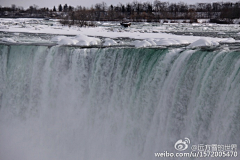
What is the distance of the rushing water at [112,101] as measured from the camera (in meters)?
8.92

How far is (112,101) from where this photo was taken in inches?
463

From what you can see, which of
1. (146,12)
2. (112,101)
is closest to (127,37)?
(112,101)

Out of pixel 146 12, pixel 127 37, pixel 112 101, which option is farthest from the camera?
pixel 146 12

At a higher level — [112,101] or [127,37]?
[127,37]

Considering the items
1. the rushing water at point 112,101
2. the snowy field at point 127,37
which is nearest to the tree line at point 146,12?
the snowy field at point 127,37

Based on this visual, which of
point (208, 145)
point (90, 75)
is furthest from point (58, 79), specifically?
point (208, 145)

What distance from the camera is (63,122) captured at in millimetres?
12867

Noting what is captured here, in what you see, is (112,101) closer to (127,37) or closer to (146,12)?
(127,37)

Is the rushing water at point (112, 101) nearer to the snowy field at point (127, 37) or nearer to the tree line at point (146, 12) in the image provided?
the snowy field at point (127, 37)

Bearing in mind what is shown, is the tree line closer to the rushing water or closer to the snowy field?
the snowy field

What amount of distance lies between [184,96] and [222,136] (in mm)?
1694

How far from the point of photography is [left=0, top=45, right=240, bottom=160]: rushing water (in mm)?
8922

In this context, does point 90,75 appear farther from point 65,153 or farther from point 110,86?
point 65,153

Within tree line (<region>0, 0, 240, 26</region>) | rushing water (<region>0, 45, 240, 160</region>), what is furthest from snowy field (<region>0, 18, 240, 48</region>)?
tree line (<region>0, 0, 240, 26</region>)
